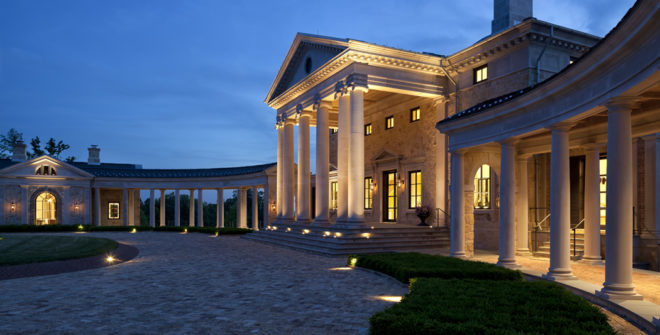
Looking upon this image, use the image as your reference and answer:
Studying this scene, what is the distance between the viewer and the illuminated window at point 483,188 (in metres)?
20.7

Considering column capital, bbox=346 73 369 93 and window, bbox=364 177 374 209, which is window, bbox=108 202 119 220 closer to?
window, bbox=364 177 374 209

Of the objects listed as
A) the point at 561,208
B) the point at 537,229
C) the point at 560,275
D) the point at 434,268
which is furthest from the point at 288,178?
the point at 560,275

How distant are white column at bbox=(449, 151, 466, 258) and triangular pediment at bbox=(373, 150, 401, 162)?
10181mm

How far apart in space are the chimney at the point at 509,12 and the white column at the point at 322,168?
9519 mm

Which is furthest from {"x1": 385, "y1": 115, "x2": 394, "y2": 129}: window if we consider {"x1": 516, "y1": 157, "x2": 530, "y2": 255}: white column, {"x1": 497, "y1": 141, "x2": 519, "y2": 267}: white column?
{"x1": 497, "y1": 141, "x2": 519, "y2": 267}: white column

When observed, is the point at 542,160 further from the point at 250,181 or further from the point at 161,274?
the point at 250,181

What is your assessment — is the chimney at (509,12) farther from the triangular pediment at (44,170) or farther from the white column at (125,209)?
the triangular pediment at (44,170)

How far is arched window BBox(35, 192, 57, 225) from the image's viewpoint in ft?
153

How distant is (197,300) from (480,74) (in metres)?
17.0

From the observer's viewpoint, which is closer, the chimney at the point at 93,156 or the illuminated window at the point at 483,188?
the illuminated window at the point at 483,188

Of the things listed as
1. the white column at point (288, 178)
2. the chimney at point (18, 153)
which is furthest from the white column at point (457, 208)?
the chimney at point (18, 153)

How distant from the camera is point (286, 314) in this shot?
8352 millimetres

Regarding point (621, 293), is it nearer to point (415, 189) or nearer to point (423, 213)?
point (423, 213)

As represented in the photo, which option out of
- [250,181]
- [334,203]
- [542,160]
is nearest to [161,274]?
[542,160]
